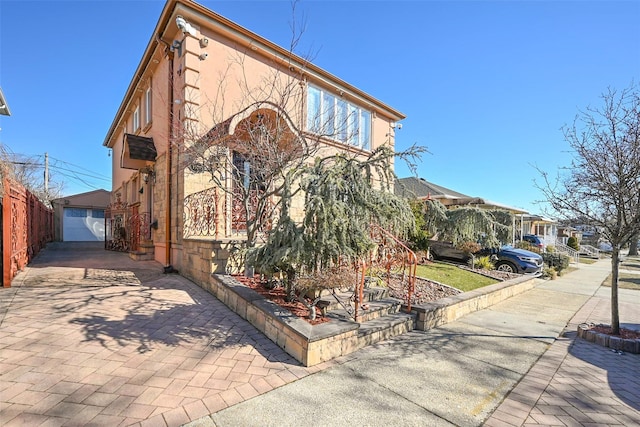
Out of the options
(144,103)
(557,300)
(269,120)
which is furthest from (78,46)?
(557,300)

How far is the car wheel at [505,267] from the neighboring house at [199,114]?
26.5 ft

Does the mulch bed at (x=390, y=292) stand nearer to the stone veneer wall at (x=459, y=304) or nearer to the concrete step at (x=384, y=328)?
the stone veneer wall at (x=459, y=304)

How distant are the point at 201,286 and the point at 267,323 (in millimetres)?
2947

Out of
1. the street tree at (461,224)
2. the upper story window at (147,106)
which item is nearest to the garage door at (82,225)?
the upper story window at (147,106)

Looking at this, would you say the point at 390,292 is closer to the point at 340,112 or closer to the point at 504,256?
the point at 340,112

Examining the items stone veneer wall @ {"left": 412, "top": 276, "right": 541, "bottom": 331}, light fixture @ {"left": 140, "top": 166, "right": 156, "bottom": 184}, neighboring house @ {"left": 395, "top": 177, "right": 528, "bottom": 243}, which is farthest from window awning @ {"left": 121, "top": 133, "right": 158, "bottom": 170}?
stone veneer wall @ {"left": 412, "top": 276, "right": 541, "bottom": 331}

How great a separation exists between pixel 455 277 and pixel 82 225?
2533 cm

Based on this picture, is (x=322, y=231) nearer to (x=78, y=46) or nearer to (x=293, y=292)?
(x=293, y=292)

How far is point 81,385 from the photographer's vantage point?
110 inches

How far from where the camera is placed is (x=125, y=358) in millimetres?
3377

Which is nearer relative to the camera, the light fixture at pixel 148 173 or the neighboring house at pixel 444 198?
the neighboring house at pixel 444 198

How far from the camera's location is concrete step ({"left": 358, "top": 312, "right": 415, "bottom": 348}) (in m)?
4.21

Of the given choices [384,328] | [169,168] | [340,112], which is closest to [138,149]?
[169,168]

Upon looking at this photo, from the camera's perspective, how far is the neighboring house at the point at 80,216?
20.3 m
